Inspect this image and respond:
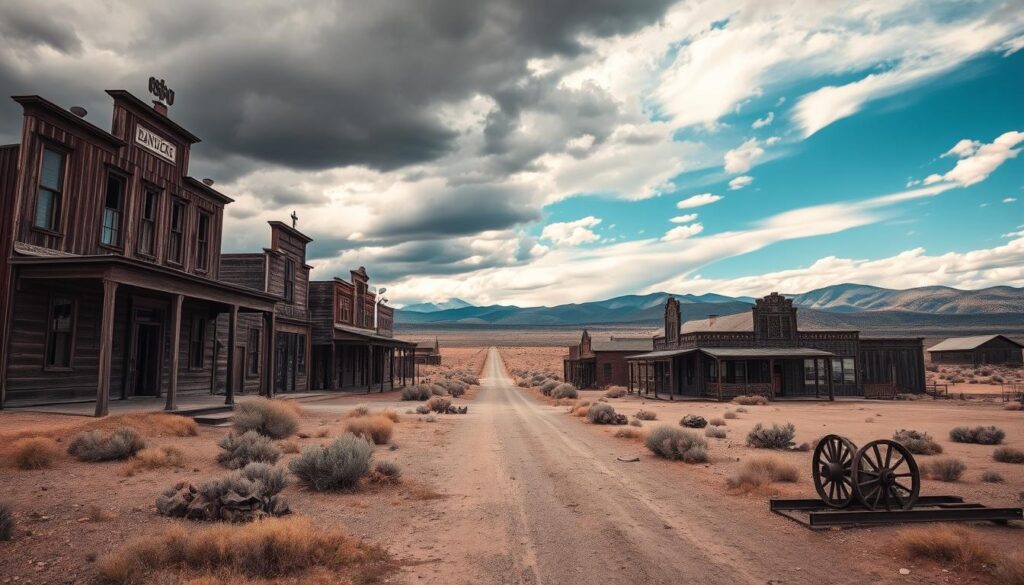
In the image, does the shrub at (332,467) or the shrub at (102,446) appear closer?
the shrub at (332,467)

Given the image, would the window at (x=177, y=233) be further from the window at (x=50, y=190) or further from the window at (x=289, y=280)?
the window at (x=289, y=280)

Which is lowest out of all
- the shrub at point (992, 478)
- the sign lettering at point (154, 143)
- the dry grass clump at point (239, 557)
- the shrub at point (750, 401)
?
the shrub at point (750, 401)

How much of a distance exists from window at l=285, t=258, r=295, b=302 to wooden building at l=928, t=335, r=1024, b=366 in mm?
69526

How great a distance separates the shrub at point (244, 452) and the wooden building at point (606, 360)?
4066 cm

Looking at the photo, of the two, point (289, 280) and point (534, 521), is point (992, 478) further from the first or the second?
point (289, 280)

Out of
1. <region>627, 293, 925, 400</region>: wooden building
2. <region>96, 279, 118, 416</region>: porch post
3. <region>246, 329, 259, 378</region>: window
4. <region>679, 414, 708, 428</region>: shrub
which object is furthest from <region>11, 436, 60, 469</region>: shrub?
Answer: <region>627, 293, 925, 400</region>: wooden building

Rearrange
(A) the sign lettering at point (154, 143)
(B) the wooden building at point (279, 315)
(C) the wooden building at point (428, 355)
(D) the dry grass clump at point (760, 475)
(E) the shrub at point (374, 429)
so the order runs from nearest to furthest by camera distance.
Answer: (D) the dry grass clump at point (760, 475)
(E) the shrub at point (374, 429)
(A) the sign lettering at point (154, 143)
(B) the wooden building at point (279, 315)
(C) the wooden building at point (428, 355)

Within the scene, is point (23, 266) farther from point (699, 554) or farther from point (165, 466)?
point (699, 554)

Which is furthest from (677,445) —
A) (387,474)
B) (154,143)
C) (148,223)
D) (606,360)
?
(606,360)

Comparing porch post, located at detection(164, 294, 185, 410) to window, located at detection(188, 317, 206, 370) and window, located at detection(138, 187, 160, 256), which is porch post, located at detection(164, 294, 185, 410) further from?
window, located at detection(188, 317, 206, 370)

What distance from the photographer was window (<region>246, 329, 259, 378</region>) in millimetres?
26516

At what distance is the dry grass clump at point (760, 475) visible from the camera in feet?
31.2

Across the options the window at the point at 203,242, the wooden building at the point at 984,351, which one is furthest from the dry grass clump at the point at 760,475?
the wooden building at the point at 984,351

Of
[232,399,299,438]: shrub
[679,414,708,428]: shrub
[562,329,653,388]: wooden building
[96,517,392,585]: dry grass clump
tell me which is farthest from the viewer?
[562,329,653,388]: wooden building
